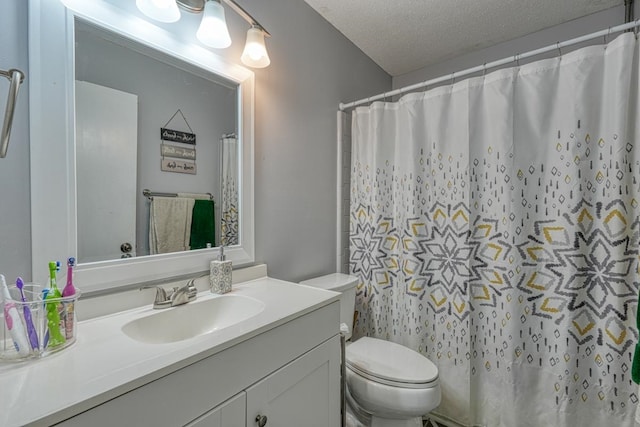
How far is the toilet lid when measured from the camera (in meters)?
1.27

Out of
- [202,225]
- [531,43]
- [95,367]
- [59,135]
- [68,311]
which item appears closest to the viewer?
[95,367]

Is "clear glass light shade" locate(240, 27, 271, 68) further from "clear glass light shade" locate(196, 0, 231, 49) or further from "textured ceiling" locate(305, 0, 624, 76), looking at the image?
"textured ceiling" locate(305, 0, 624, 76)

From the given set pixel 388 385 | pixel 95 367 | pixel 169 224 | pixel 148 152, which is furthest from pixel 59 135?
pixel 388 385

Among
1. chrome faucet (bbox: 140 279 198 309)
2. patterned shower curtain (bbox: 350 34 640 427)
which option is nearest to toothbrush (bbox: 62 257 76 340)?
chrome faucet (bbox: 140 279 198 309)

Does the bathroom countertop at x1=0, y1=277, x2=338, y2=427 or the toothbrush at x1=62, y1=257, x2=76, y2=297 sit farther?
the toothbrush at x1=62, y1=257, x2=76, y2=297

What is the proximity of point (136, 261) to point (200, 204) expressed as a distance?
329 millimetres

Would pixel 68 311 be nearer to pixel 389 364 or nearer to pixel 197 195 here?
pixel 197 195

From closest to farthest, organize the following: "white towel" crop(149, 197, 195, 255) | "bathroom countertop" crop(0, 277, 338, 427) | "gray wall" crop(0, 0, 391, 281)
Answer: "bathroom countertop" crop(0, 277, 338, 427) → "white towel" crop(149, 197, 195, 255) → "gray wall" crop(0, 0, 391, 281)

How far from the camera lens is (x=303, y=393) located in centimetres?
98

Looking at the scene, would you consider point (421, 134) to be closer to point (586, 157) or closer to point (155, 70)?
point (586, 157)

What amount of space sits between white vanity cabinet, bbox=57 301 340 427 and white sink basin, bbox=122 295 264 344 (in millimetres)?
190

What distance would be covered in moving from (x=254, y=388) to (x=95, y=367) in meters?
0.39

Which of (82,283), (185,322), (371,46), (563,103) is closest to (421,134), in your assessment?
(563,103)

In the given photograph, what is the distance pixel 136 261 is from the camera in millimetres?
1006
